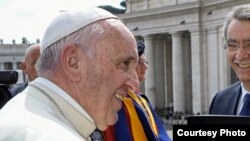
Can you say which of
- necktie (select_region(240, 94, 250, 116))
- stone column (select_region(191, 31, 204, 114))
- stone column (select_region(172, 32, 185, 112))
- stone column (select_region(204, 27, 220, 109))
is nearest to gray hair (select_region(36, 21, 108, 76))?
necktie (select_region(240, 94, 250, 116))

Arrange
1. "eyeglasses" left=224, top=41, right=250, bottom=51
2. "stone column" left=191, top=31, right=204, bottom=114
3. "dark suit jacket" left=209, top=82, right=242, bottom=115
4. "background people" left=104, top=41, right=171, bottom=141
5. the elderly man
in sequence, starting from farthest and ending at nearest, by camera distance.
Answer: "stone column" left=191, top=31, right=204, bottom=114
"dark suit jacket" left=209, top=82, right=242, bottom=115
"background people" left=104, top=41, right=171, bottom=141
"eyeglasses" left=224, top=41, right=250, bottom=51
the elderly man

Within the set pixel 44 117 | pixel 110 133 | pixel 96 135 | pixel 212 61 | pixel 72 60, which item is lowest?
pixel 212 61

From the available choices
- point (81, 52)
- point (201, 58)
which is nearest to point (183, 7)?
point (201, 58)

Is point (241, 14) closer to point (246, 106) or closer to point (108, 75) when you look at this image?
point (246, 106)

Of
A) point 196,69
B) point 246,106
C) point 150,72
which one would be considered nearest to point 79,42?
point 246,106

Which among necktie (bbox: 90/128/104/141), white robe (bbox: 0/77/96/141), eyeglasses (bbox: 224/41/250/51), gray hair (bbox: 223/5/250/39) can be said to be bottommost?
necktie (bbox: 90/128/104/141)

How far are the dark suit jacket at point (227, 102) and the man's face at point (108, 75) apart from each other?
1892 mm

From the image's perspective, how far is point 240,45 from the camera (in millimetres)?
3279

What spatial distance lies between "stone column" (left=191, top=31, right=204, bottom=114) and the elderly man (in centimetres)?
3062

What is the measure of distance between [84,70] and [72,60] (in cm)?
6

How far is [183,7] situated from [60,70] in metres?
31.6

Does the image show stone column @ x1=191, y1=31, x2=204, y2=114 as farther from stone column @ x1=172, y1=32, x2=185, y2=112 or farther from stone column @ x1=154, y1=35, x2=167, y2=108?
stone column @ x1=154, y1=35, x2=167, y2=108

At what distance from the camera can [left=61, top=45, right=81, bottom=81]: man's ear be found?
1.70m

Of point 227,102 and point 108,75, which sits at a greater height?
point 108,75
